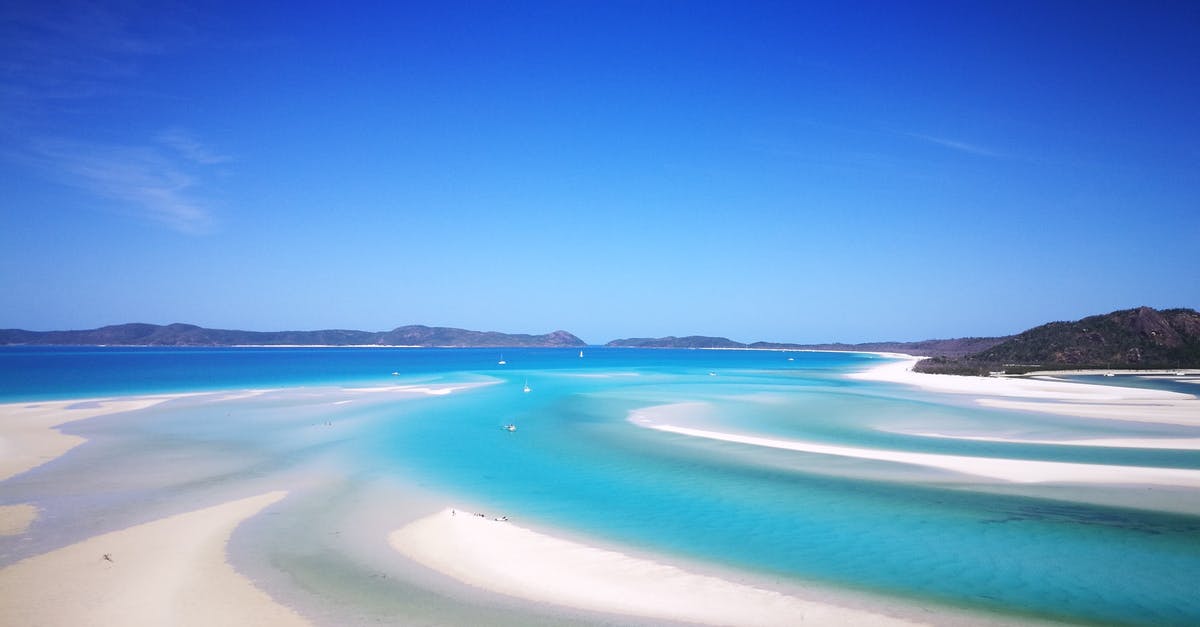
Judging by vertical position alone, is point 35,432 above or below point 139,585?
above

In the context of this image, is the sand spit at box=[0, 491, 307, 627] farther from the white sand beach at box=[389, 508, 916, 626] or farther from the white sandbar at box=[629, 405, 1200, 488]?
the white sandbar at box=[629, 405, 1200, 488]

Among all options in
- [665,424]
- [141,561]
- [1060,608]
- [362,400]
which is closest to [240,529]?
[141,561]

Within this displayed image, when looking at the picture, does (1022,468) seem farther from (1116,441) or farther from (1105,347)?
(1105,347)

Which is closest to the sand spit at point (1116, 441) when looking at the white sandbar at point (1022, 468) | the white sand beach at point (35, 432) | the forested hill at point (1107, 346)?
the white sandbar at point (1022, 468)

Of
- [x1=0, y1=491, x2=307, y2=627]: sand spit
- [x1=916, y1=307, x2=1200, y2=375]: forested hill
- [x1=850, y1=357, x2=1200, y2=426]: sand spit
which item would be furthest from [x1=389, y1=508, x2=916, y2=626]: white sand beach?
[x1=916, y1=307, x2=1200, y2=375]: forested hill

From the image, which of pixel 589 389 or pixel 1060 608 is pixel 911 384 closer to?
pixel 589 389

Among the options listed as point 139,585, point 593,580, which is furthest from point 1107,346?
point 139,585

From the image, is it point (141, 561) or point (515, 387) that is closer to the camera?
point (141, 561)
